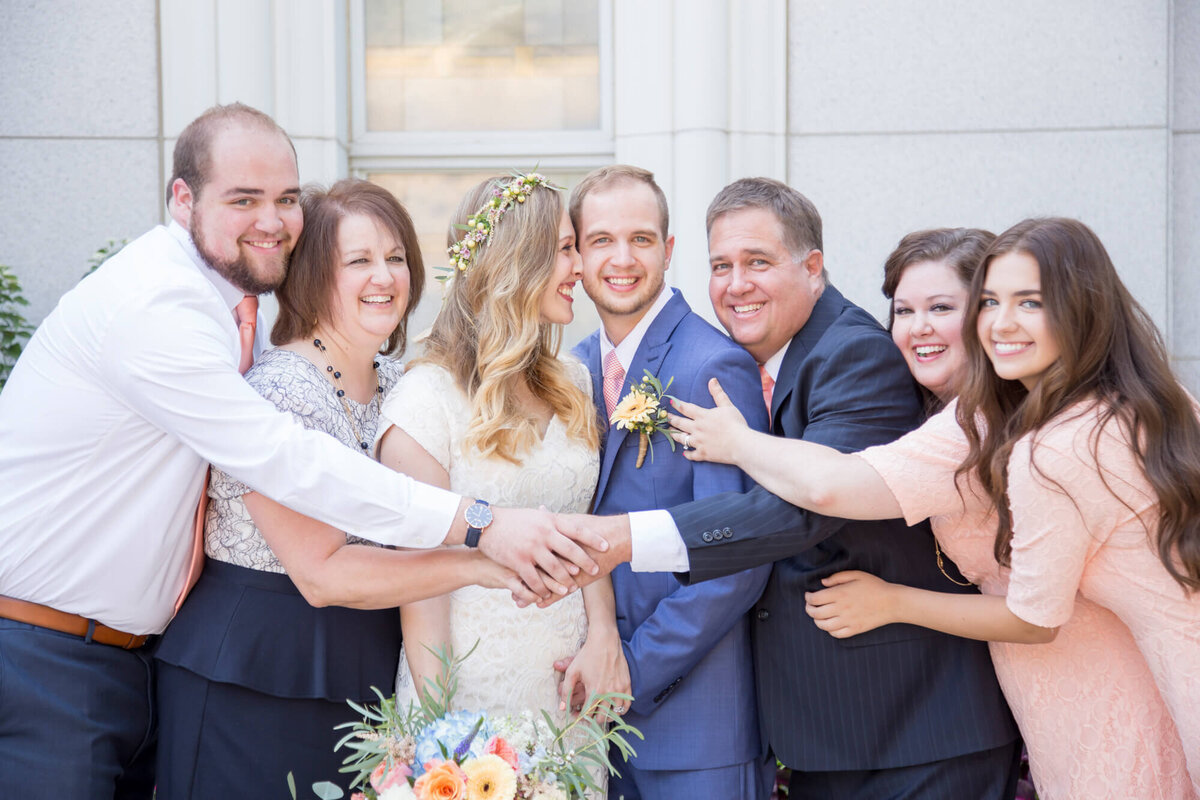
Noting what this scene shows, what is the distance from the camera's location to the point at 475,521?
2.60 m

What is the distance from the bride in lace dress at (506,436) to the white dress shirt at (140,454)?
0.75 feet

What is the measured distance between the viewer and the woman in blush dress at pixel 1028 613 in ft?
7.53

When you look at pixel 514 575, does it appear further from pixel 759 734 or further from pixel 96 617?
pixel 96 617

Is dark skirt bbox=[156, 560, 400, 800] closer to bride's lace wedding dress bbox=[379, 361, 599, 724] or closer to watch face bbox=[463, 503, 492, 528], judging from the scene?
bride's lace wedding dress bbox=[379, 361, 599, 724]

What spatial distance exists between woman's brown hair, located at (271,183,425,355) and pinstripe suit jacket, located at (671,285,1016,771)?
1206mm

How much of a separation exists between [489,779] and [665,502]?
1183mm

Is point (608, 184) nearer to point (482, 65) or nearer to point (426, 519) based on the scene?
point (426, 519)

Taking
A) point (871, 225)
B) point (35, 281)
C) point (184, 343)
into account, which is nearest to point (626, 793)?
point (184, 343)

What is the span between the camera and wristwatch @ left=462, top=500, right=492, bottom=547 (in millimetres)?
2596

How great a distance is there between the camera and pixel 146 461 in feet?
8.51

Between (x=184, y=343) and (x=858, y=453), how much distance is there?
1.79 m

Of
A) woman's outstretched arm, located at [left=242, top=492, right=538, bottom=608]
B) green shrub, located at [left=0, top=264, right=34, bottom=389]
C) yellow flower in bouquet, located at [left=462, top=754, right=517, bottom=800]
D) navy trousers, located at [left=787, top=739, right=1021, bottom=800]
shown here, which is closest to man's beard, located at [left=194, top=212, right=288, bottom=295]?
woman's outstretched arm, located at [left=242, top=492, right=538, bottom=608]

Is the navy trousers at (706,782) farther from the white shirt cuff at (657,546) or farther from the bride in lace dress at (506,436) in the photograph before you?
the white shirt cuff at (657,546)

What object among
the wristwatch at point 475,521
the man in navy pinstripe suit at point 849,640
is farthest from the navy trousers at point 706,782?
the wristwatch at point 475,521
